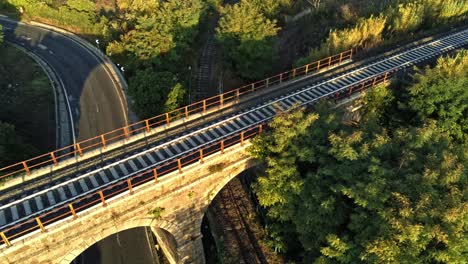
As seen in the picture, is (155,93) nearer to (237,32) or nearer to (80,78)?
(237,32)

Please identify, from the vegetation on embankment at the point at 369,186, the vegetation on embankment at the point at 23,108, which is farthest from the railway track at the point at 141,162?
the vegetation on embankment at the point at 23,108

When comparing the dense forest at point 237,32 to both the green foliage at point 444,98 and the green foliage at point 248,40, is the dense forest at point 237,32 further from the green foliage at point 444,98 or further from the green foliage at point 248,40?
the green foliage at point 444,98

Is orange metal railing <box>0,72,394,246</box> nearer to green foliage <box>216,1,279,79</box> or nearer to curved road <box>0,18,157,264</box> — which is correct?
curved road <box>0,18,157,264</box>

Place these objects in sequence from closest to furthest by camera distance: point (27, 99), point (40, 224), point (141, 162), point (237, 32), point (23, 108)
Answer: point (40, 224) → point (141, 162) → point (23, 108) → point (27, 99) → point (237, 32)

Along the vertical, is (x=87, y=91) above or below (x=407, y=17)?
below

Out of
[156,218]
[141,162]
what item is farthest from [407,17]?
[156,218]

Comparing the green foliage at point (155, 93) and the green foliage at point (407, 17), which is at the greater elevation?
the green foliage at point (407, 17)
